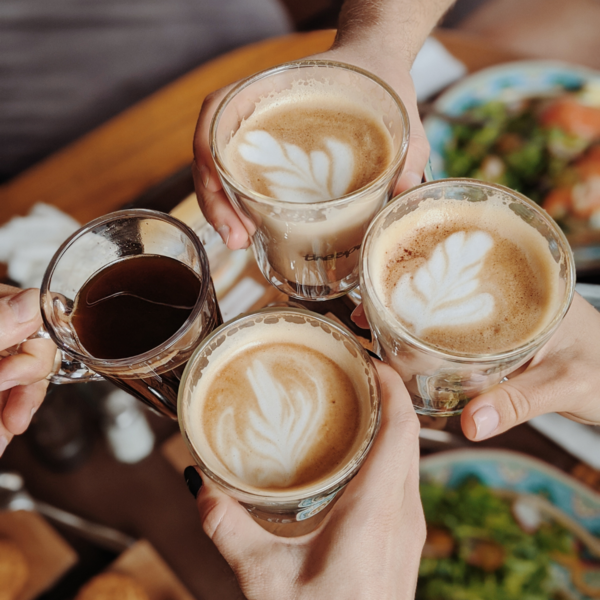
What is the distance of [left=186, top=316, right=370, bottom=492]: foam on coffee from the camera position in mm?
729

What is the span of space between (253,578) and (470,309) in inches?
18.0

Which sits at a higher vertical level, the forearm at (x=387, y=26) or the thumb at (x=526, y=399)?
the forearm at (x=387, y=26)

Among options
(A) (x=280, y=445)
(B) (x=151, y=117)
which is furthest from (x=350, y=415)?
(B) (x=151, y=117)

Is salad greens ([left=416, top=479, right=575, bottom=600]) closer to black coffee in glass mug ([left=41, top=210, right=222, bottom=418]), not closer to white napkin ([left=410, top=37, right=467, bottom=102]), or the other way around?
black coffee in glass mug ([left=41, top=210, right=222, bottom=418])

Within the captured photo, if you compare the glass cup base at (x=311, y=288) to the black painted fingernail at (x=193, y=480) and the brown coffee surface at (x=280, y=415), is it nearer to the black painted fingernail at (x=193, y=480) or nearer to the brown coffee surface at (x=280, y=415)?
the brown coffee surface at (x=280, y=415)

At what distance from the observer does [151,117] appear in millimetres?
1563

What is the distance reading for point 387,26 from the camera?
112cm

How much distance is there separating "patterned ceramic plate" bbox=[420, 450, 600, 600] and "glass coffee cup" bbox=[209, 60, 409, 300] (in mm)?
727

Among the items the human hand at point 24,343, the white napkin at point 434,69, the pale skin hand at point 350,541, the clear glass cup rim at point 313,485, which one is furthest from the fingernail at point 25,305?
the white napkin at point 434,69

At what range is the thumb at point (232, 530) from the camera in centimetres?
71

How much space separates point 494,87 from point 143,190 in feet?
3.55

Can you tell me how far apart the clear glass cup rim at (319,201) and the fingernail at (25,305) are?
0.36m

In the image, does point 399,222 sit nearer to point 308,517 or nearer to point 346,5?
point 308,517

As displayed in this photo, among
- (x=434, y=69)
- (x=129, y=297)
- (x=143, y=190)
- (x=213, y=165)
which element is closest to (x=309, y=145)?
(x=213, y=165)
